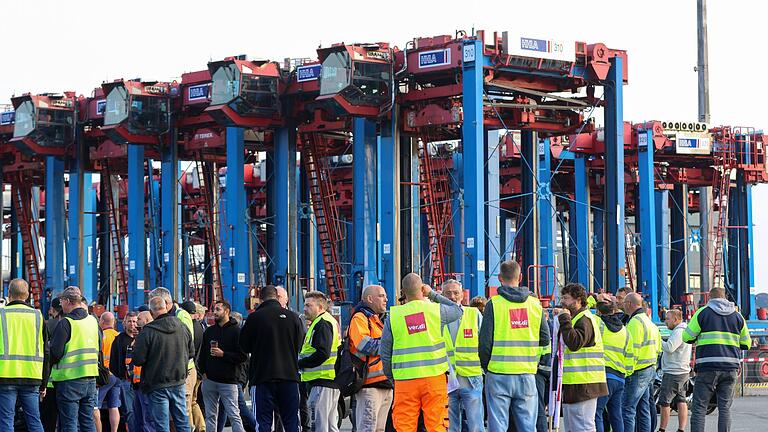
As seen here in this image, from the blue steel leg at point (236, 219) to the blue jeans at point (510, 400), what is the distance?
27.1 metres

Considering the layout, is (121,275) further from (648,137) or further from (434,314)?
(434,314)

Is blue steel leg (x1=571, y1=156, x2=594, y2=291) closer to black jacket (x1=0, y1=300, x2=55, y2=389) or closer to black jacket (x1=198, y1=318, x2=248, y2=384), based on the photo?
black jacket (x1=198, y1=318, x2=248, y2=384)

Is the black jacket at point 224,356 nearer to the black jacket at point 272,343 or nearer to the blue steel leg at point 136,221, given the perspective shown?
the black jacket at point 272,343

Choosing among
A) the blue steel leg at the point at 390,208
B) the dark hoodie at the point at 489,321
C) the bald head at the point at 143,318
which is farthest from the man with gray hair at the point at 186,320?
the blue steel leg at the point at 390,208

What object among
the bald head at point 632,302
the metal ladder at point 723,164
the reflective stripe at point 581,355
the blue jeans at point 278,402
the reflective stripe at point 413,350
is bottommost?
the blue jeans at point 278,402

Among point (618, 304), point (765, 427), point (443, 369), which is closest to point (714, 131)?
point (765, 427)

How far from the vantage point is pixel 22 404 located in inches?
550

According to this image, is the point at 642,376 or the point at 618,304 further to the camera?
the point at 618,304

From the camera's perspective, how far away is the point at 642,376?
628 inches

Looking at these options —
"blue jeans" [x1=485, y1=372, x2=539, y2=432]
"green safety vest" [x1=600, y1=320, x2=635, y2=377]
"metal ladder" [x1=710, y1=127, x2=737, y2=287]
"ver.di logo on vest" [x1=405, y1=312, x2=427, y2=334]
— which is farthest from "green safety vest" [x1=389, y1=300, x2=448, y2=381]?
"metal ladder" [x1=710, y1=127, x2=737, y2=287]

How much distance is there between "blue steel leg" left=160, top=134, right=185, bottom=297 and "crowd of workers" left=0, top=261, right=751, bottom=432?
25.6 m

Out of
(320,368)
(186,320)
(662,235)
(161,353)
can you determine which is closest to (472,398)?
(320,368)

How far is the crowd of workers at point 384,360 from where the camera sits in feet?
42.0

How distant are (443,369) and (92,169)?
36.4 meters
